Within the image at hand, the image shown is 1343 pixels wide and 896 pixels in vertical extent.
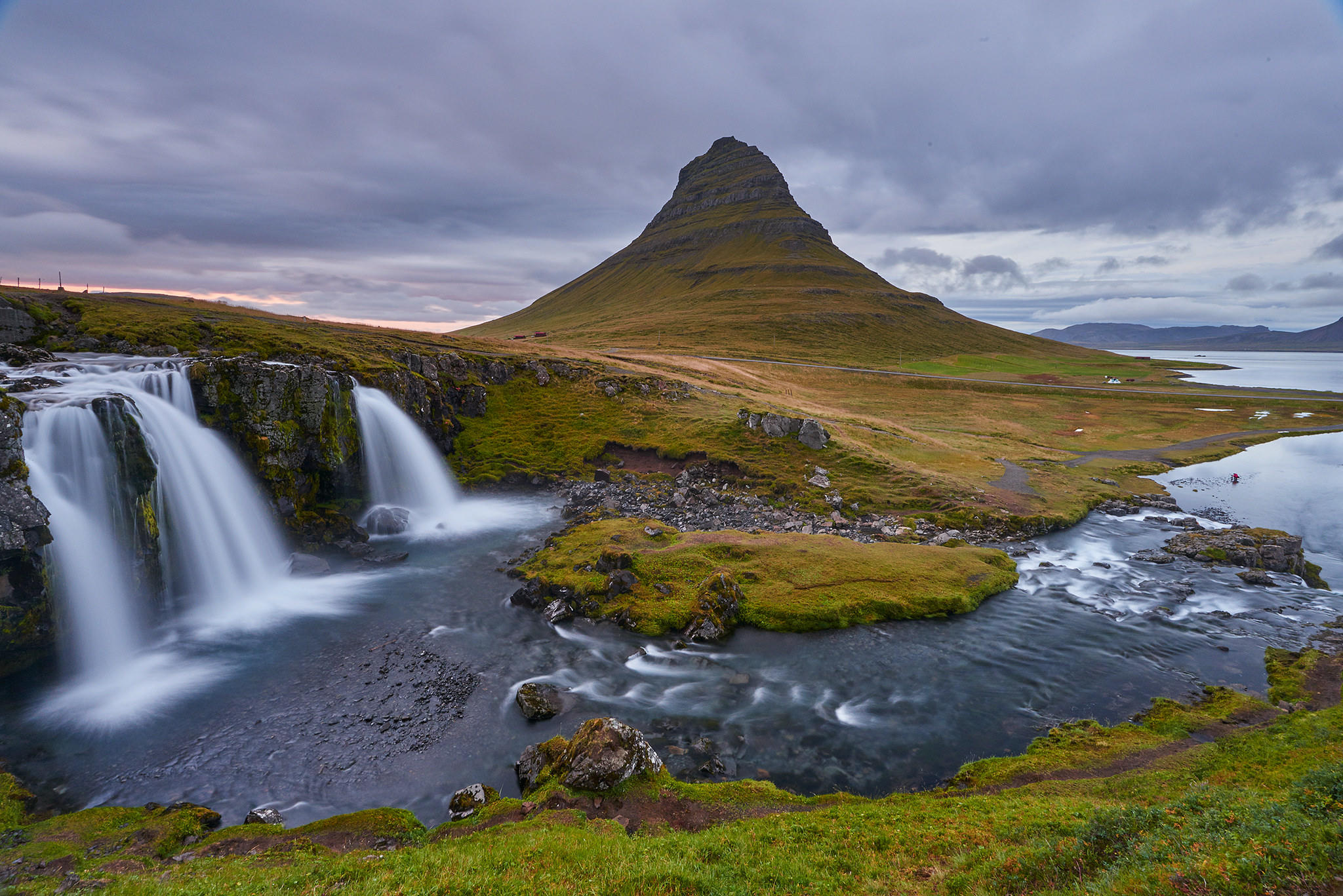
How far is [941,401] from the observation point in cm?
11912

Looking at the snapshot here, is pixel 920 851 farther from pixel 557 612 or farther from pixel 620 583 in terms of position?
pixel 557 612

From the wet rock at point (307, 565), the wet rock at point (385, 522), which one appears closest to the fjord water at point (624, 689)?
the wet rock at point (307, 565)

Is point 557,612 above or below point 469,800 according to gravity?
above

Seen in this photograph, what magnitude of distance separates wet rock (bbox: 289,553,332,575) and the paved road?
9034 cm

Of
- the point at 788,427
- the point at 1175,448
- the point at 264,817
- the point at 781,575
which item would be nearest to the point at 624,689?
the point at 781,575

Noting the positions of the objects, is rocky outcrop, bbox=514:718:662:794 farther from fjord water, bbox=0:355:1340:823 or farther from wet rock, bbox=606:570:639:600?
wet rock, bbox=606:570:639:600

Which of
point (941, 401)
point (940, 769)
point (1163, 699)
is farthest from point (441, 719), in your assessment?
point (941, 401)

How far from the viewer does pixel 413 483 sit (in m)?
54.6

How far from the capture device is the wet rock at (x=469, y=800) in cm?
1795

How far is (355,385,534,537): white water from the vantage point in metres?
50.4

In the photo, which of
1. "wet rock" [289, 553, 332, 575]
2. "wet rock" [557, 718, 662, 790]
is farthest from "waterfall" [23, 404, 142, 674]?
"wet rock" [557, 718, 662, 790]

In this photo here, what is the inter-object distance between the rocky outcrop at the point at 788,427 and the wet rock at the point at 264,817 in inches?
2074

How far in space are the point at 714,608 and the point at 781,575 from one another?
621 cm

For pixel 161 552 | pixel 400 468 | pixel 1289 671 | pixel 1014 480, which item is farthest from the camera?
pixel 1014 480
